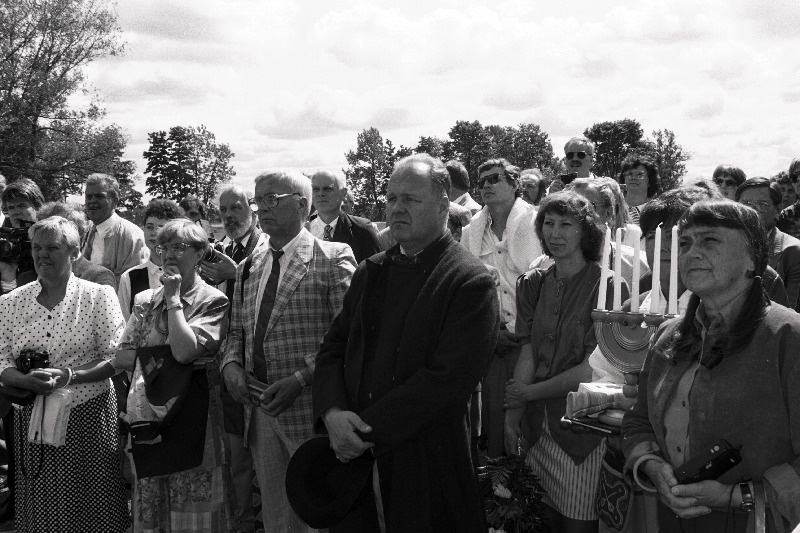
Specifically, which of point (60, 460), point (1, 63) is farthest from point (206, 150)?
point (60, 460)

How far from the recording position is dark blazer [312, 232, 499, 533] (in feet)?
10.7

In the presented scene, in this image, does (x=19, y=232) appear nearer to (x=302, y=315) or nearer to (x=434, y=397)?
(x=302, y=315)

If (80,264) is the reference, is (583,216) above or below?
above

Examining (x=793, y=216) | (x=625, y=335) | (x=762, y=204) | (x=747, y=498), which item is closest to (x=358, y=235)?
(x=762, y=204)

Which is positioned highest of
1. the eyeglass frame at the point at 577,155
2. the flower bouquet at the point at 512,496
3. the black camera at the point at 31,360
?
the eyeglass frame at the point at 577,155

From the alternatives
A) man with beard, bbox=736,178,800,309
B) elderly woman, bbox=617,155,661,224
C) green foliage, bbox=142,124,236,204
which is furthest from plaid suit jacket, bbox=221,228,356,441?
green foliage, bbox=142,124,236,204

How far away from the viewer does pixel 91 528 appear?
4844 mm

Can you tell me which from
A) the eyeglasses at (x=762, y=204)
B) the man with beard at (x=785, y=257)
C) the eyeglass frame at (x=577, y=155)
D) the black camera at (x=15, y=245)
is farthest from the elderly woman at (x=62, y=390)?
the eyeglass frame at (x=577, y=155)

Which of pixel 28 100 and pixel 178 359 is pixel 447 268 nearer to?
pixel 178 359

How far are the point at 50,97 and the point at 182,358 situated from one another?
2465 cm

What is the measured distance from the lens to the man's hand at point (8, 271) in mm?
6221

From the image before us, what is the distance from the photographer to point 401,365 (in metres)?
3.36

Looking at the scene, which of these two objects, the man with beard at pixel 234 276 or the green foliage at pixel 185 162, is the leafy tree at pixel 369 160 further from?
the man with beard at pixel 234 276

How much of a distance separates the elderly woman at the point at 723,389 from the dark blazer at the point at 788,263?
1.69 metres
